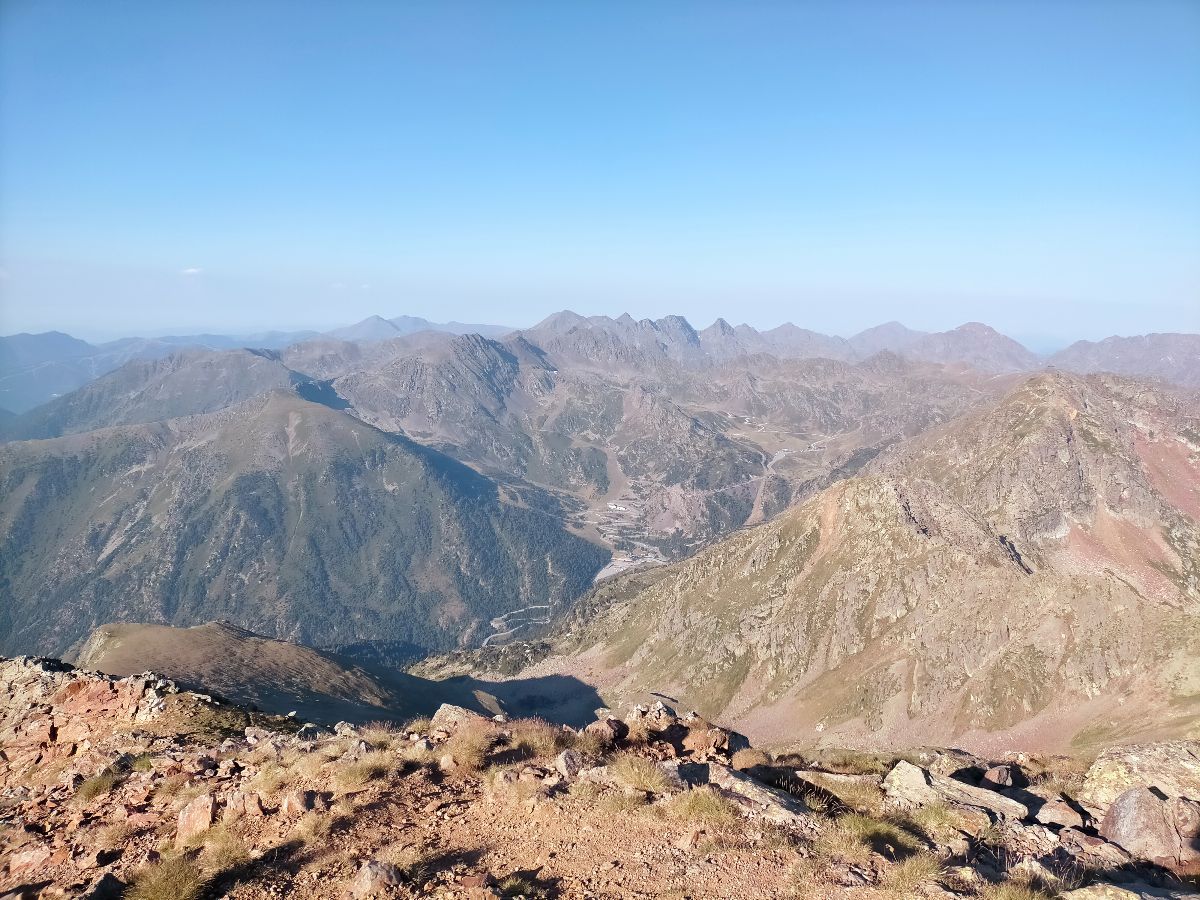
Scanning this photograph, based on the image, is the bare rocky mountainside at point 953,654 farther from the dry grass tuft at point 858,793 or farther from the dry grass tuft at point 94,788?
the dry grass tuft at point 94,788

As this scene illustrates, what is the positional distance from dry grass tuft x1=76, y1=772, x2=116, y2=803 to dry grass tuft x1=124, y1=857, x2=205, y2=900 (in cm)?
890

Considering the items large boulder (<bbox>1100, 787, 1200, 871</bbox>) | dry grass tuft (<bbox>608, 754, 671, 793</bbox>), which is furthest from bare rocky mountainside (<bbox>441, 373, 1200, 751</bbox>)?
dry grass tuft (<bbox>608, 754, 671, 793</bbox>)

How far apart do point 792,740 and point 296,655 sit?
111927mm

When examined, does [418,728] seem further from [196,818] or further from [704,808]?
[704,808]

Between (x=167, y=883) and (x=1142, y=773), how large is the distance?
30.6m

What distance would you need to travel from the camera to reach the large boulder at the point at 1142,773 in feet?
73.4

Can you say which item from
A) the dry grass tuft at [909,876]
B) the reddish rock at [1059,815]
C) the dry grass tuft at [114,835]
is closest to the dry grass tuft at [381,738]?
the dry grass tuft at [114,835]

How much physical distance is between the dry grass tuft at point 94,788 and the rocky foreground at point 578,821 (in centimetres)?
6

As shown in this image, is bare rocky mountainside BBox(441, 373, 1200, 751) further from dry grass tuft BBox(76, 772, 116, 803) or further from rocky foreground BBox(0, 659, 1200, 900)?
dry grass tuft BBox(76, 772, 116, 803)

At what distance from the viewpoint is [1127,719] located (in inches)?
4454

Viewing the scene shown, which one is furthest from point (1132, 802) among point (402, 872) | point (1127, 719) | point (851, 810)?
point (1127, 719)

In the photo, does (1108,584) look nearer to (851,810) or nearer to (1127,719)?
(1127,719)

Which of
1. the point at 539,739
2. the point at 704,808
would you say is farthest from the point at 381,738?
the point at 704,808

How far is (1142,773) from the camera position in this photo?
2288 cm
